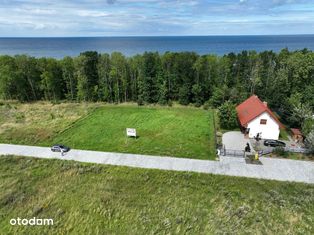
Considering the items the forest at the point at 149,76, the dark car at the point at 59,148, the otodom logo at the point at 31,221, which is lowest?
the otodom logo at the point at 31,221

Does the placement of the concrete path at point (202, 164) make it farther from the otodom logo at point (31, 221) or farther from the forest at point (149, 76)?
the forest at point (149, 76)

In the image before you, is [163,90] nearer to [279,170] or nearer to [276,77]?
[276,77]

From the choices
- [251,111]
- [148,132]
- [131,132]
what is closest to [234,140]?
[251,111]

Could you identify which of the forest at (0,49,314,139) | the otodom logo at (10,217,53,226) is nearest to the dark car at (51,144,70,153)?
Answer: the otodom logo at (10,217,53,226)

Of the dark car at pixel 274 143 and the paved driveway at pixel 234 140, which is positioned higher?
the dark car at pixel 274 143

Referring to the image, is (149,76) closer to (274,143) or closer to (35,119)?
(35,119)

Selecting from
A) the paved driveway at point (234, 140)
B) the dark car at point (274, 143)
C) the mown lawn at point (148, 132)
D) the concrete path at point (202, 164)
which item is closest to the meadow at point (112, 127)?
the mown lawn at point (148, 132)

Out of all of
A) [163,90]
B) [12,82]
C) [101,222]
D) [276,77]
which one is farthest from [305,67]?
[12,82]

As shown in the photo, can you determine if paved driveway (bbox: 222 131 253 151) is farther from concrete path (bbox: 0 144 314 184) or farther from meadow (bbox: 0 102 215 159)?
concrete path (bbox: 0 144 314 184)
